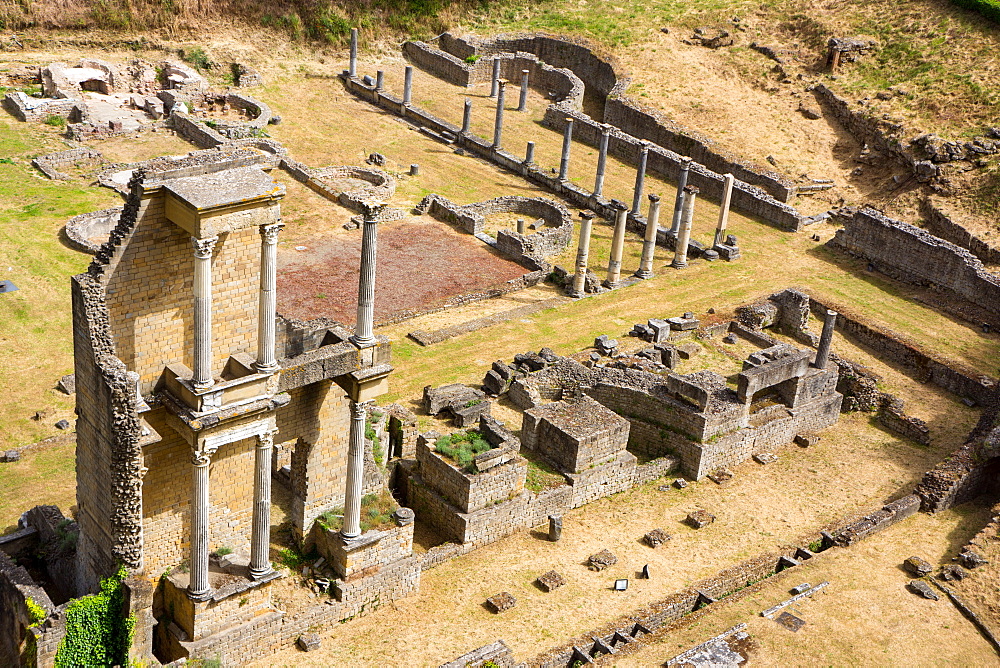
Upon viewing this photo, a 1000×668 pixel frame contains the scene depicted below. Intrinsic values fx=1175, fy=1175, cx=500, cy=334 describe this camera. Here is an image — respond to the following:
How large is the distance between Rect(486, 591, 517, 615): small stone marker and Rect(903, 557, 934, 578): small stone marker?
879cm

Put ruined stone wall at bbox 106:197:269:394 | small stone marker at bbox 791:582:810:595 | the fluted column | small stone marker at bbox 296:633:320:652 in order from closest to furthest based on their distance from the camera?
ruined stone wall at bbox 106:197:269:394 < the fluted column < small stone marker at bbox 296:633:320:652 < small stone marker at bbox 791:582:810:595

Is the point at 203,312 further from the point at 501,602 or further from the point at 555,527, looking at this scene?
the point at 555,527

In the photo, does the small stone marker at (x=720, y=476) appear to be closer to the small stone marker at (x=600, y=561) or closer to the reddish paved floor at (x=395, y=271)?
the small stone marker at (x=600, y=561)

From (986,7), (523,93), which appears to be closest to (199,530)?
(523,93)

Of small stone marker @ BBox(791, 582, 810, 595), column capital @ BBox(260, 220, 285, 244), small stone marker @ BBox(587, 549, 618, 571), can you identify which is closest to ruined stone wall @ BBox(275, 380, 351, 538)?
column capital @ BBox(260, 220, 285, 244)

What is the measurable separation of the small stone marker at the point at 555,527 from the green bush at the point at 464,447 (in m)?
2.15

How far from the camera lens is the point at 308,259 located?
3919 cm

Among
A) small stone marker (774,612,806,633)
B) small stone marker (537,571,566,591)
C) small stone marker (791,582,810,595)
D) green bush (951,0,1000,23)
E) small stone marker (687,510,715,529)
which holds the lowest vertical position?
small stone marker (537,571,566,591)

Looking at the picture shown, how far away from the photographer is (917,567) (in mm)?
25531

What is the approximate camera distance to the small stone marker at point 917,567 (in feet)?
83.6

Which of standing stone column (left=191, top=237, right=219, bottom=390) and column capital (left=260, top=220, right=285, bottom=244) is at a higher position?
column capital (left=260, top=220, right=285, bottom=244)

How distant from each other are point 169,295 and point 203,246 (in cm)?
177

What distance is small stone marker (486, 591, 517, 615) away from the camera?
2380cm

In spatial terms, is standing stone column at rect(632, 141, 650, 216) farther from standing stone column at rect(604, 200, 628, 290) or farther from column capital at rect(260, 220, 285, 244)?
column capital at rect(260, 220, 285, 244)
